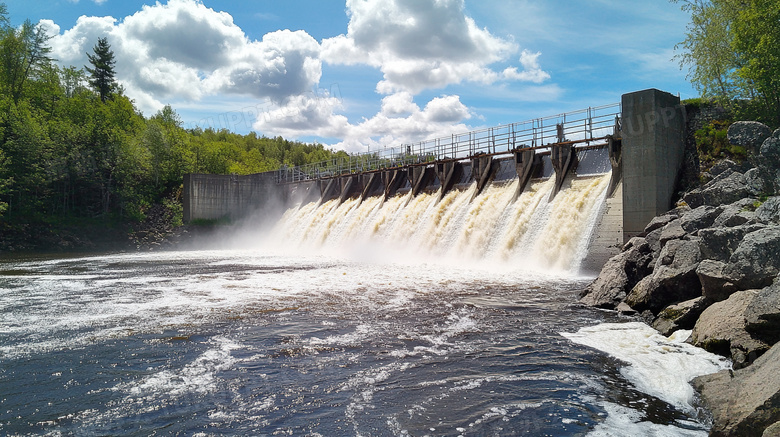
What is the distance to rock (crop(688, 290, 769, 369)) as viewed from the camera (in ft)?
21.1

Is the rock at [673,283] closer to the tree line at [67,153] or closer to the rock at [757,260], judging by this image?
the rock at [757,260]

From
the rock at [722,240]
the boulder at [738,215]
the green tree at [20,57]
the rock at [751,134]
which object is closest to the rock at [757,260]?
the rock at [722,240]

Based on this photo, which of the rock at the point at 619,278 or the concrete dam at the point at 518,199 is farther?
the concrete dam at the point at 518,199

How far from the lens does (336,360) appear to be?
293 inches

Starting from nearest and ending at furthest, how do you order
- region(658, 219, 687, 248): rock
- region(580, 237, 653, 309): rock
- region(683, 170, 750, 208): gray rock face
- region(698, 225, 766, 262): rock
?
region(698, 225, 766, 262): rock, region(580, 237, 653, 309): rock, region(658, 219, 687, 248): rock, region(683, 170, 750, 208): gray rock face

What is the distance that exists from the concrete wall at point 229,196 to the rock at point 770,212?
39361mm

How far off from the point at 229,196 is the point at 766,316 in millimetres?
42683

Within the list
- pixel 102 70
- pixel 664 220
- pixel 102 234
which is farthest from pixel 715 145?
pixel 102 70

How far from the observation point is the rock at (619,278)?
1155 centimetres

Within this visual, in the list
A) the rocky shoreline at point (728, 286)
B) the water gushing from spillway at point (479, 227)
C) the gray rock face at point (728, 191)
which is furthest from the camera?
the water gushing from spillway at point (479, 227)

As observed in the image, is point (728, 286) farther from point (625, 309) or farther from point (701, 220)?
point (701, 220)

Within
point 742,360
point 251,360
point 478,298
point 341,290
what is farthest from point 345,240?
point 742,360

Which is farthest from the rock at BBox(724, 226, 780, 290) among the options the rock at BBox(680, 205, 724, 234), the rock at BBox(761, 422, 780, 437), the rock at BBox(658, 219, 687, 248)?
the rock at BBox(761, 422, 780, 437)

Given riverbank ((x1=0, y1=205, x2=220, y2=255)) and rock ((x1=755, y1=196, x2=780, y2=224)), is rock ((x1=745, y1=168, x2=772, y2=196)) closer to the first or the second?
rock ((x1=755, y1=196, x2=780, y2=224))
